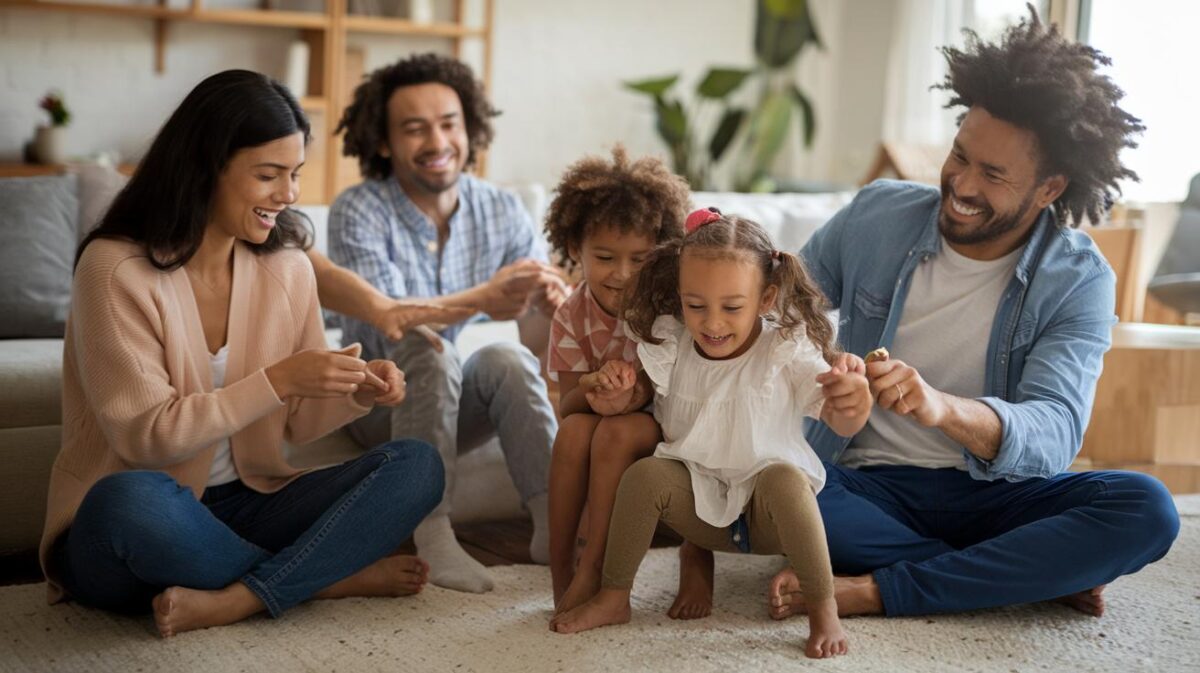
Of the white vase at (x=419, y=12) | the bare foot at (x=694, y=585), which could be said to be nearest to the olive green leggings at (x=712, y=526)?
the bare foot at (x=694, y=585)

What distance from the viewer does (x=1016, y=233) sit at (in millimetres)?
2314

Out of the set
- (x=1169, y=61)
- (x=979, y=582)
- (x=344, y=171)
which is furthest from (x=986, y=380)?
(x=344, y=171)

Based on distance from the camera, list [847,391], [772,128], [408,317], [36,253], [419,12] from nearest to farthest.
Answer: [847,391] < [408,317] < [36,253] < [419,12] < [772,128]

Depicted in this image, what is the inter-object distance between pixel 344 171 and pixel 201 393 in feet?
10.8

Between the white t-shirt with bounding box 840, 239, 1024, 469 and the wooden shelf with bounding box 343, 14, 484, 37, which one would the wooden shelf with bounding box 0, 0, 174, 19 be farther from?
the white t-shirt with bounding box 840, 239, 1024, 469

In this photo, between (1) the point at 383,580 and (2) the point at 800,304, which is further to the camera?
(1) the point at 383,580

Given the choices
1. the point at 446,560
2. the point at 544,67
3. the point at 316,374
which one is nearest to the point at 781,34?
the point at 544,67

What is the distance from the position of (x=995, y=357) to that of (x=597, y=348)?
70 cm

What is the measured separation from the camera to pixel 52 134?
4.57 meters

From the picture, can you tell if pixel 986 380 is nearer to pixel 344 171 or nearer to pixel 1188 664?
pixel 1188 664

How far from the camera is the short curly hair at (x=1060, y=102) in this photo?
2244mm

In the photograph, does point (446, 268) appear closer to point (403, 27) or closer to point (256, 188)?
point (256, 188)

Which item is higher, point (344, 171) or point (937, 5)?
point (937, 5)

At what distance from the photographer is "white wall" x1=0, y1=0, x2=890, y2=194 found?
4.75 m
